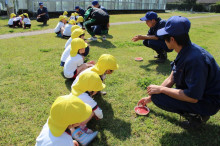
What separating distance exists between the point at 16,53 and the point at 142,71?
412 centimetres

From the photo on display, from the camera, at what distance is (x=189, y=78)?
6.84ft

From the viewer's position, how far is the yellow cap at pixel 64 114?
1.82 meters

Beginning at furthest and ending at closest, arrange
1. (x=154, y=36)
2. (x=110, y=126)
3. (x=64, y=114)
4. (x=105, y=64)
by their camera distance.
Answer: (x=154, y=36)
(x=105, y=64)
(x=110, y=126)
(x=64, y=114)

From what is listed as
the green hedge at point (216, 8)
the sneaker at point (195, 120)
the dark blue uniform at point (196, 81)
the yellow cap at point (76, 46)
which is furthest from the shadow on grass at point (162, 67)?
the green hedge at point (216, 8)

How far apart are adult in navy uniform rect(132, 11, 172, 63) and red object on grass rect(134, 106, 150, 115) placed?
2130 mm

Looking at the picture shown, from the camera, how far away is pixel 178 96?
2.23 m

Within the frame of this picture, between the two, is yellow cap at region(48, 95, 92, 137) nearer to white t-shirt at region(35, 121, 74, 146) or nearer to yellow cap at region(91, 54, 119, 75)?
white t-shirt at region(35, 121, 74, 146)

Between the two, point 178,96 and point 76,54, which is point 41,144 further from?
point 76,54

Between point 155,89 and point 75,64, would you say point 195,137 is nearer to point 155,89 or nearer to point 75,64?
point 155,89

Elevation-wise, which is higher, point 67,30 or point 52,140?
point 67,30

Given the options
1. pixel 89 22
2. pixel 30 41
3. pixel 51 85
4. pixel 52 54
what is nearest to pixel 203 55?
pixel 51 85

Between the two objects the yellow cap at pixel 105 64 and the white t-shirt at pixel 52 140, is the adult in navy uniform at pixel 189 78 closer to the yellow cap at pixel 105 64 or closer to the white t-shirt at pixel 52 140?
the yellow cap at pixel 105 64

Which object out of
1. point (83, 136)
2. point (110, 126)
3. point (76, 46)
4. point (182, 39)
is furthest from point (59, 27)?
A: point (182, 39)

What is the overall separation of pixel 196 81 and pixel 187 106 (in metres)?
0.50
